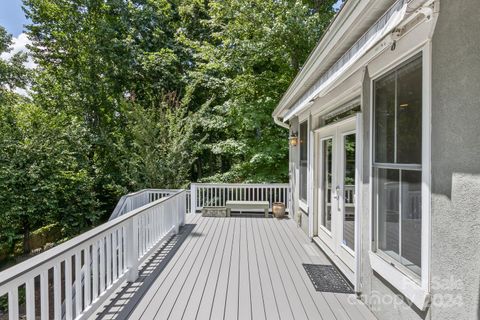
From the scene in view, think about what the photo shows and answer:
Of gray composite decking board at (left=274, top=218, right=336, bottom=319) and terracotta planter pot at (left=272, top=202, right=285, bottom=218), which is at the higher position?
terracotta planter pot at (left=272, top=202, right=285, bottom=218)

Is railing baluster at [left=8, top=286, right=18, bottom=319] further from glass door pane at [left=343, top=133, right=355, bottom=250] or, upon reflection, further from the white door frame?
glass door pane at [left=343, top=133, right=355, bottom=250]

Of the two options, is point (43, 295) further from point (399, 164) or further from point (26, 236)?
point (26, 236)

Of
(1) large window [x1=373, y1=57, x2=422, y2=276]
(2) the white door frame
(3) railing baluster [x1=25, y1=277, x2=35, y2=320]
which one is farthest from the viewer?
(2) the white door frame

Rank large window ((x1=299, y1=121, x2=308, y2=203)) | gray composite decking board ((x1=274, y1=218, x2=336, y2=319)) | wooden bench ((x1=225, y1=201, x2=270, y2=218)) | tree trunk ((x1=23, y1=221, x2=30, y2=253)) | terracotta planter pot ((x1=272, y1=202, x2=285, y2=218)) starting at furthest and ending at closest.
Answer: tree trunk ((x1=23, y1=221, x2=30, y2=253))
wooden bench ((x1=225, y1=201, x2=270, y2=218))
terracotta planter pot ((x1=272, y1=202, x2=285, y2=218))
large window ((x1=299, y1=121, x2=308, y2=203))
gray composite decking board ((x1=274, y1=218, x2=336, y2=319))

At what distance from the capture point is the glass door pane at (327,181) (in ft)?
14.9

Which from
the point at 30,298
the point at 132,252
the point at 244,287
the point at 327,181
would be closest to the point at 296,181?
the point at 327,181

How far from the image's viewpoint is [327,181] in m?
4.70

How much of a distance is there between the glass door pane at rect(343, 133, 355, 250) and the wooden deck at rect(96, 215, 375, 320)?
0.73 meters

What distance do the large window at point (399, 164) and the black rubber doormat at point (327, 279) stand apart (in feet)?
3.10

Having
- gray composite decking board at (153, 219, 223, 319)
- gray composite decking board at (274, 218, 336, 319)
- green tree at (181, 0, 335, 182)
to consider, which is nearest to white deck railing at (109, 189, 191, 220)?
gray composite decking board at (153, 219, 223, 319)

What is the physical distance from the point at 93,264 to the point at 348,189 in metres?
3.22

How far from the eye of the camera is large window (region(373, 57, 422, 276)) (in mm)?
2143

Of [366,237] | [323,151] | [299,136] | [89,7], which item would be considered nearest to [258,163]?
[299,136]

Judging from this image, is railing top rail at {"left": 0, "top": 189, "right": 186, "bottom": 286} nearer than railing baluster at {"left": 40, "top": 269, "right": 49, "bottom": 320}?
Yes
